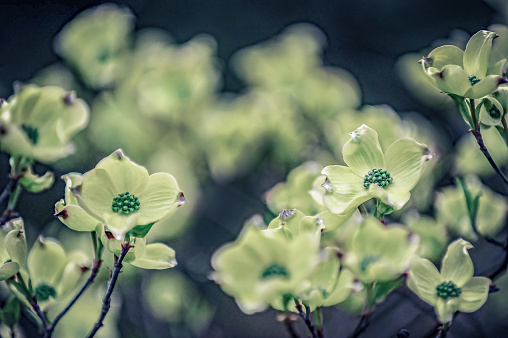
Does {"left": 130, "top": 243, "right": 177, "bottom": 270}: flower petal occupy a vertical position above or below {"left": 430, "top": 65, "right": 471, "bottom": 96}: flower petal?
below

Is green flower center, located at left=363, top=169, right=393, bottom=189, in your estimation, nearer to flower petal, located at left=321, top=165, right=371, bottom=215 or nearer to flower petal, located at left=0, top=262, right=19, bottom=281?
flower petal, located at left=321, top=165, right=371, bottom=215

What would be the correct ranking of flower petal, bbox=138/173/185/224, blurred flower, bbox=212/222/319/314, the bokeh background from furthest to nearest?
1. the bokeh background
2. flower petal, bbox=138/173/185/224
3. blurred flower, bbox=212/222/319/314

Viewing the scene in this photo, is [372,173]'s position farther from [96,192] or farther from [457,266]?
[96,192]

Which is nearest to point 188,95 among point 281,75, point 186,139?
point 186,139

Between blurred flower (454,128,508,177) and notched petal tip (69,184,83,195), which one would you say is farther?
blurred flower (454,128,508,177)

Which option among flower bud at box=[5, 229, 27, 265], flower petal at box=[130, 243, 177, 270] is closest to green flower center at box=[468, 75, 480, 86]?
flower petal at box=[130, 243, 177, 270]

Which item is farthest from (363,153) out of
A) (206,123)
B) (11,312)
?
(206,123)

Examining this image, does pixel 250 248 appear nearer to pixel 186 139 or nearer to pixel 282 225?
pixel 282 225

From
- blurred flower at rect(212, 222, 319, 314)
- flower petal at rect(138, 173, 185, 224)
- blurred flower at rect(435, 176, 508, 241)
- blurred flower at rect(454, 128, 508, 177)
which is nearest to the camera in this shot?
blurred flower at rect(212, 222, 319, 314)
